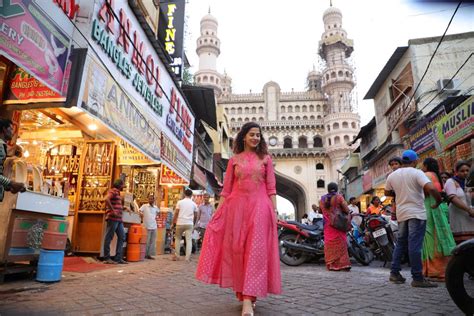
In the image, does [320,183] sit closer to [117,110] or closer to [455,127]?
[455,127]

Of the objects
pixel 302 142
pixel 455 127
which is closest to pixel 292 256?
pixel 455 127

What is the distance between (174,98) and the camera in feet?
33.2

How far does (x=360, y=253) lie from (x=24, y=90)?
673cm

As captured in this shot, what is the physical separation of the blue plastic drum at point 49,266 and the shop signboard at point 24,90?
2.13 m

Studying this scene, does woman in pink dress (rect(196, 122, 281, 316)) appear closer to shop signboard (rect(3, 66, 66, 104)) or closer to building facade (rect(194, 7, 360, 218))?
shop signboard (rect(3, 66, 66, 104))

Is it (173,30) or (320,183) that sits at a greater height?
(173,30)

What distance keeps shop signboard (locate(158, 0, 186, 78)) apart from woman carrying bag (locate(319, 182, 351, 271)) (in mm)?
8177

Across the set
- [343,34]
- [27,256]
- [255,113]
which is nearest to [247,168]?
[27,256]

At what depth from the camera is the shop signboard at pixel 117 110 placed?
4891 mm

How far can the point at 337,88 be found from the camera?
4344cm

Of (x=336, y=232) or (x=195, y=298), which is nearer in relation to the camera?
(x=195, y=298)

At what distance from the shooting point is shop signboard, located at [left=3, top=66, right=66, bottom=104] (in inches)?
184

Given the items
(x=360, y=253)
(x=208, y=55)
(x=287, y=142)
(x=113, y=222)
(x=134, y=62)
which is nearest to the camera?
(x=113, y=222)

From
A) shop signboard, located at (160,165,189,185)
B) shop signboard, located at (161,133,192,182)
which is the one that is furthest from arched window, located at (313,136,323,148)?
shop signboard, located at (160,165,189,185)
